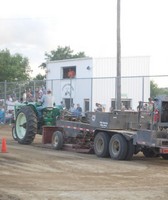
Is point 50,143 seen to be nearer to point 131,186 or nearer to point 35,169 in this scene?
point 35,169

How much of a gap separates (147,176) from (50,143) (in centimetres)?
717

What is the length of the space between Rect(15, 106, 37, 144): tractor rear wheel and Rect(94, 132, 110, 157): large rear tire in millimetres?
3292

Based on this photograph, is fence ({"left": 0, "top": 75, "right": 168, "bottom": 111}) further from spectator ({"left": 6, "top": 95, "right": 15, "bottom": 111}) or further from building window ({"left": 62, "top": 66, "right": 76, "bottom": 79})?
building window ({"left": 62, "top": 66, "right": 76, "bottom": 79})

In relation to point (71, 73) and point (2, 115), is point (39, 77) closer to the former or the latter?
point (71, 73)

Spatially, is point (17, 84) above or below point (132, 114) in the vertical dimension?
above

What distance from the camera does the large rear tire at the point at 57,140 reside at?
696 inches

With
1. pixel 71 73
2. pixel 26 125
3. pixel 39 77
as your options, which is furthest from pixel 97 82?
pixel 39 77

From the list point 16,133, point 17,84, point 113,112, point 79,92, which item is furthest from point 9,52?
point 113,112

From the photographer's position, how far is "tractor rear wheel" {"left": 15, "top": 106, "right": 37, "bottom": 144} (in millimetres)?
18547

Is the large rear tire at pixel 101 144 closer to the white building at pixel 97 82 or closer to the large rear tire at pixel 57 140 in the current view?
the large rear tire at pixel 57 140

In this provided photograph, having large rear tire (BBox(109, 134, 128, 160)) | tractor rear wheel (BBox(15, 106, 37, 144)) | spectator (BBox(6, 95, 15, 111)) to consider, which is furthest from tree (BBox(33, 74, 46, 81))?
large rear tire (BBox(109, 134, 128, 160))

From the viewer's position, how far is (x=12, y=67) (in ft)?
207

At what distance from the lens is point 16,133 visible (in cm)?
1983

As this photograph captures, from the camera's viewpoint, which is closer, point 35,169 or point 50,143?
point 35,169
